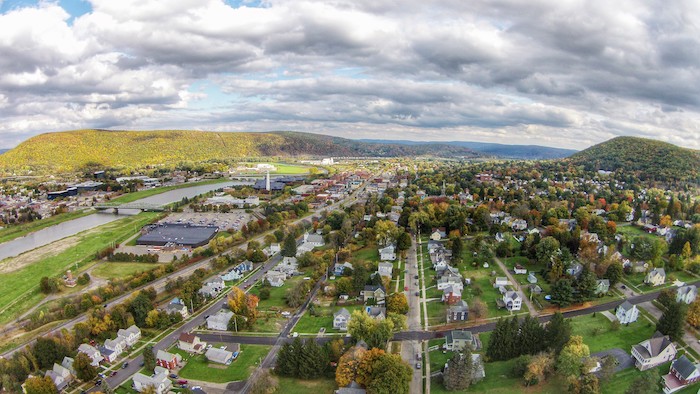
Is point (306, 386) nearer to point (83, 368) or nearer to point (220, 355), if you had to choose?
point (220, 355)

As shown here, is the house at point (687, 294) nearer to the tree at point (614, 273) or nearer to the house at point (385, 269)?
the tree at point (614, 273)

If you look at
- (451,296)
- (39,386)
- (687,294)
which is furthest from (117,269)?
(687,294)

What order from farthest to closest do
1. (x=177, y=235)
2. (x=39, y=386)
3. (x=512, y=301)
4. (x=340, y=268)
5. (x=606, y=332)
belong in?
(x=177, y=235) → (x=340, y=268) → (x=512, y=301) → (x=606, y=332) → (x=39, y=386)

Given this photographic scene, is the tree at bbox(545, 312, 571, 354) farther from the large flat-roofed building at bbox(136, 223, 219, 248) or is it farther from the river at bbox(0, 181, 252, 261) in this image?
the river at bbox(0, 181, 252, 261)

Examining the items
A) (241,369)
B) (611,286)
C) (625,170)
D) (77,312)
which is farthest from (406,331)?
(625,170)

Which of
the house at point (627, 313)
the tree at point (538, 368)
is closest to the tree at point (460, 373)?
the tree at point (538, 368)

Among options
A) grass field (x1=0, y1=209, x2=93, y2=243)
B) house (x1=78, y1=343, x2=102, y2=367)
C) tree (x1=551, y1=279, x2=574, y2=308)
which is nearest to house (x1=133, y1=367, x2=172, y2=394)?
house (x1=78, y1=343, x2=102, y2=367)

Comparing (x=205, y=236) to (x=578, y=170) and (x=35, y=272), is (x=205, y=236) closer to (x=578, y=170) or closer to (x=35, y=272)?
(x=35, y=272)
